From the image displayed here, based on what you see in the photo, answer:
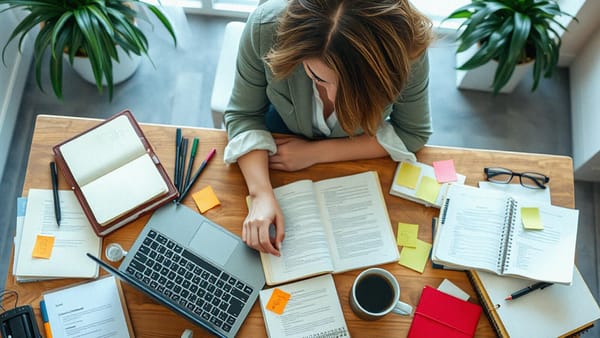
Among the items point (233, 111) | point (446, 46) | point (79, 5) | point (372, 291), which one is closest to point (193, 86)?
point (79, 5)

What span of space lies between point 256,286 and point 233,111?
43 centimetres

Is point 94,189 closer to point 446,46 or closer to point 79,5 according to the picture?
point 79,5

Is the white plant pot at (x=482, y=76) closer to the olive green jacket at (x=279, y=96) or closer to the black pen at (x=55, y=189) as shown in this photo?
the olive green jacket at (x=279, y=96)

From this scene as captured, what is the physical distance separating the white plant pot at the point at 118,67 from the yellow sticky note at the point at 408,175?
3.93 ft

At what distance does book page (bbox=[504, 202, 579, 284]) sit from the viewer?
112 cm

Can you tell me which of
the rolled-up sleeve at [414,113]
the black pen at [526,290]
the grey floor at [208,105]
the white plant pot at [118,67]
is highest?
the rolled-up sleeve at [414,113]

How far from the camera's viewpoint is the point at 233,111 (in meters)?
1.24

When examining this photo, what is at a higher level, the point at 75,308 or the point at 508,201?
the point at 508,201

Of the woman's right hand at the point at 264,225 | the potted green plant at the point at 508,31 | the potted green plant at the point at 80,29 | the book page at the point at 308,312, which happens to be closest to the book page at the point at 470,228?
the book page at the point at 308,312

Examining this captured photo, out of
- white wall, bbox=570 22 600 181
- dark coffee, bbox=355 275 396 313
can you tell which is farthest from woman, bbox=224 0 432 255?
white wall, bbox=570 22 600 181

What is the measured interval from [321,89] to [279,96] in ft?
0.33

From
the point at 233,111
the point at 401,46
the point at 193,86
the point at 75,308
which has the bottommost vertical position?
the point at 193,86

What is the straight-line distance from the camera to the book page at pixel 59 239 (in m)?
1.10

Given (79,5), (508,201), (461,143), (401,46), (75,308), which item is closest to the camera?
Answer: (401,46)
